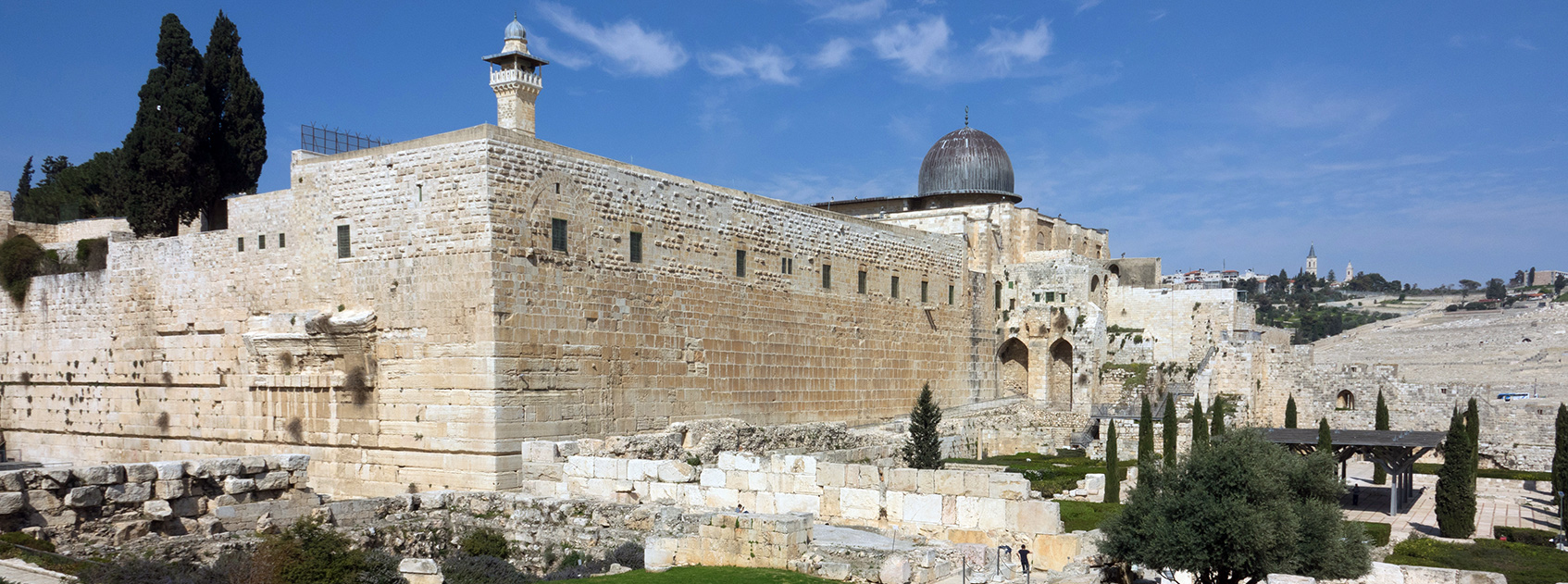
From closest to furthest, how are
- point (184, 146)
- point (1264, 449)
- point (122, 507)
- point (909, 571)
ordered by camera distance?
point (909, 571)
point (122, 507)
point (1264, 449)
point (184, 146)

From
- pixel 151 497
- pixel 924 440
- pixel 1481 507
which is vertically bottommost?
pixel 1481 507

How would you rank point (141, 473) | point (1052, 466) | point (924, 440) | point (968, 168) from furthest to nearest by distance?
1. point (968, 168)
2. point (1052, 466)
3. point (924, 440)
4. point (141, 473)

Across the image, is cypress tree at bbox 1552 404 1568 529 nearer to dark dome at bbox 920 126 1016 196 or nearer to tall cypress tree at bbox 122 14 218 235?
dark dome at bbox 920 126 1016 196

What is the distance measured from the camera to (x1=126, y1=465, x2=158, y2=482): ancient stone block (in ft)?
37.2

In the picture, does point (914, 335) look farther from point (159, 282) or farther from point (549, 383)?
point (159, 282)

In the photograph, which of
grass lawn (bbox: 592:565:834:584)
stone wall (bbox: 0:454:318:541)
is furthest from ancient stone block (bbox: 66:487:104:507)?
grass lawn (bbox: 592:565:834:584)

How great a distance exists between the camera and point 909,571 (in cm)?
1014

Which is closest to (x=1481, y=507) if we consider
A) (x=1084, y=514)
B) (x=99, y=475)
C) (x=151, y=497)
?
(x=1084, y=514)

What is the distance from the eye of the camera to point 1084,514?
1677 cm

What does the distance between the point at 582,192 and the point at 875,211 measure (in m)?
16.7

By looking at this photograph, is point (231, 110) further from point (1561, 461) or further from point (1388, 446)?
point (1561, 461)

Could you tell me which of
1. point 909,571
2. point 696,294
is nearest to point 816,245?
point 696,294

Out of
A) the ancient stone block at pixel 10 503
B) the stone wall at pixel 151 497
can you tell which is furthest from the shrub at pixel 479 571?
the ancient stone block at pixel 10 503

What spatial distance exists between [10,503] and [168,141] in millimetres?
13791
